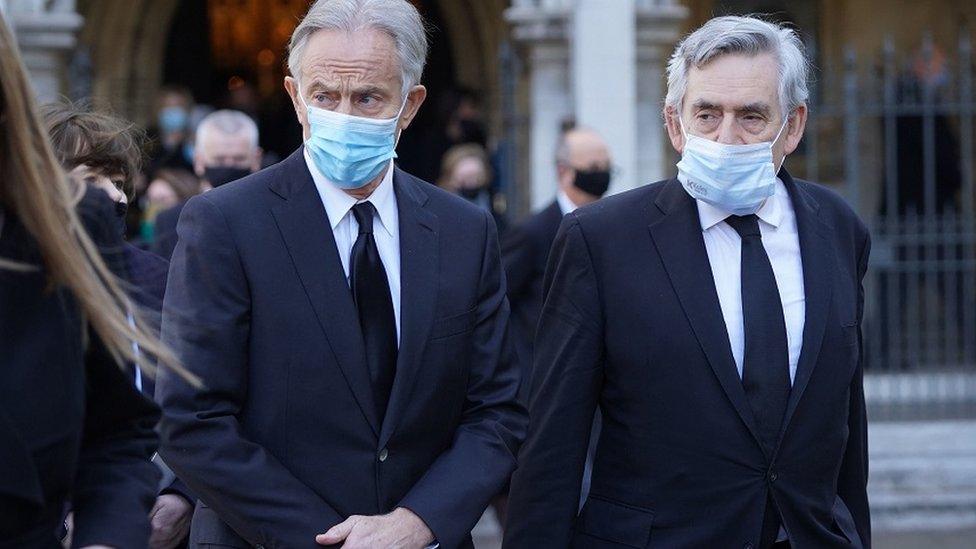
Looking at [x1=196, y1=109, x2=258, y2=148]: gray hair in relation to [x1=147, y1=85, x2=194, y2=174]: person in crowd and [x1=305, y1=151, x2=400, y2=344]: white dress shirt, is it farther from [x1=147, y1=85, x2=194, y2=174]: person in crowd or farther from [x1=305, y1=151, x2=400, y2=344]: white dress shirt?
[x1=147, y1=85, x2=194, y2=174]: person in crowd

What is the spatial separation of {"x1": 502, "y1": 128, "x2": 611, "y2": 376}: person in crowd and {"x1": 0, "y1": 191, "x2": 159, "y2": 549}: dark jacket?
4.04 meters

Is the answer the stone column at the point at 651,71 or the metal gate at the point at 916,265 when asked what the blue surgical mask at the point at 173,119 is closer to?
the stone column at the point at 651,71

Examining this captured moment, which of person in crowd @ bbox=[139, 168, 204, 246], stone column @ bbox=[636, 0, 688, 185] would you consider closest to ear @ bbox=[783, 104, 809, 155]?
person in crowd @ bbox=[139, 168, 204, 246]

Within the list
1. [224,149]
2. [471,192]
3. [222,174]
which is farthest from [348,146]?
[471,192]

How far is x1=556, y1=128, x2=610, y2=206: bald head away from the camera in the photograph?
702cm

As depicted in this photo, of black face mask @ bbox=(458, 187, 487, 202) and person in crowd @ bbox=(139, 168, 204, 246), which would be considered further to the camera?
black face mask @ bbox=(458, 187, 487, 202)

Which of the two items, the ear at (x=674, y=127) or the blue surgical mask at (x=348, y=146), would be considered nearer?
the blue surgical mask at (x=348, y=146)

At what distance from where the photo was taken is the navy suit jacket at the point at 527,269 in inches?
263

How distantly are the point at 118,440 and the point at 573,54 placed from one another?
24.9 ft

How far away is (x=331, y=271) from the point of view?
10.9 feet

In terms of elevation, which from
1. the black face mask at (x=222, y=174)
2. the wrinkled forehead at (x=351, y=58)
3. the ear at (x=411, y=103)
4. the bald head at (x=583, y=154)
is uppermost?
the wrinkled forehead at (x=351, y=58)

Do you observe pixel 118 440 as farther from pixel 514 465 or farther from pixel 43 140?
pixel 514 465

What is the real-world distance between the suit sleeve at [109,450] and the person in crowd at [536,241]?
401cm

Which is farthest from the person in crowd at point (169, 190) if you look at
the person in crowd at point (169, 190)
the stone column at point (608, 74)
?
the stone column at point (608, 74)
